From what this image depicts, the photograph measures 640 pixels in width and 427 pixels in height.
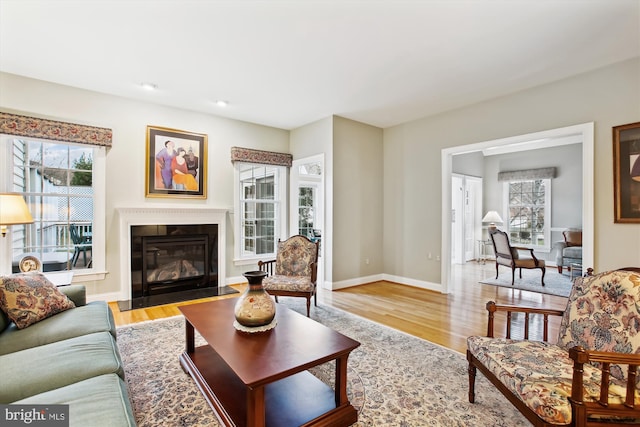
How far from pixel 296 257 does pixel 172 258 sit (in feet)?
6.70

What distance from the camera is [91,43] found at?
9.73 feet

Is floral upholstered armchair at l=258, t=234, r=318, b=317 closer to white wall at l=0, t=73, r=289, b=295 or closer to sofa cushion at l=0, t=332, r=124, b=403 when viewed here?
white wall at l=0, t=73, r=289, b=295

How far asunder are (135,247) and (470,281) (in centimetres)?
568

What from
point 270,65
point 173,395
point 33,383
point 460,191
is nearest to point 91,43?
point 270,65

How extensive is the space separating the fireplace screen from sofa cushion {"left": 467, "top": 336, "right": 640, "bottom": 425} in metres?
4.24

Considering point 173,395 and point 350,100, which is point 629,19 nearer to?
point 350,100

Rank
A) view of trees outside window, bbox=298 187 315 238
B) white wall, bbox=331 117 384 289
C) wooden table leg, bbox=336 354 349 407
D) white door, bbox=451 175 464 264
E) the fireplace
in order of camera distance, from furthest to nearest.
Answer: white door, bbox=451 175 464 264 → view of trees outside window, bbox=298 187 315 238 → white wall, bbox=331 117 384 289 → the fireplace → wooden table leg, bbox=336 354 349 407

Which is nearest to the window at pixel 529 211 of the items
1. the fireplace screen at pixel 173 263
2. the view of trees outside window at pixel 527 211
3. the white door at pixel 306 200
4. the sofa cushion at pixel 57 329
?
the view of trees outside window at pixel 527 211

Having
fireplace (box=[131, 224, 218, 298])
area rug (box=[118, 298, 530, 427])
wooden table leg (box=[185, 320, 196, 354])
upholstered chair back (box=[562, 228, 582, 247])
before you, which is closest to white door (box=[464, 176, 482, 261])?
upholstered chair back (box=[562, 228, 582, 247])

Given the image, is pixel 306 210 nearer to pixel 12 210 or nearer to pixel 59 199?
pixel 59 199

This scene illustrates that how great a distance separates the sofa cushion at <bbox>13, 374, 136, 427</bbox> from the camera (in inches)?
47.0

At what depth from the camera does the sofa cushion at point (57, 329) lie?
6.26ft

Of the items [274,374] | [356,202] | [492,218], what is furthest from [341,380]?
[492,218]

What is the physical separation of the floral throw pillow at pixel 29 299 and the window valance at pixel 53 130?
221 centimetres
